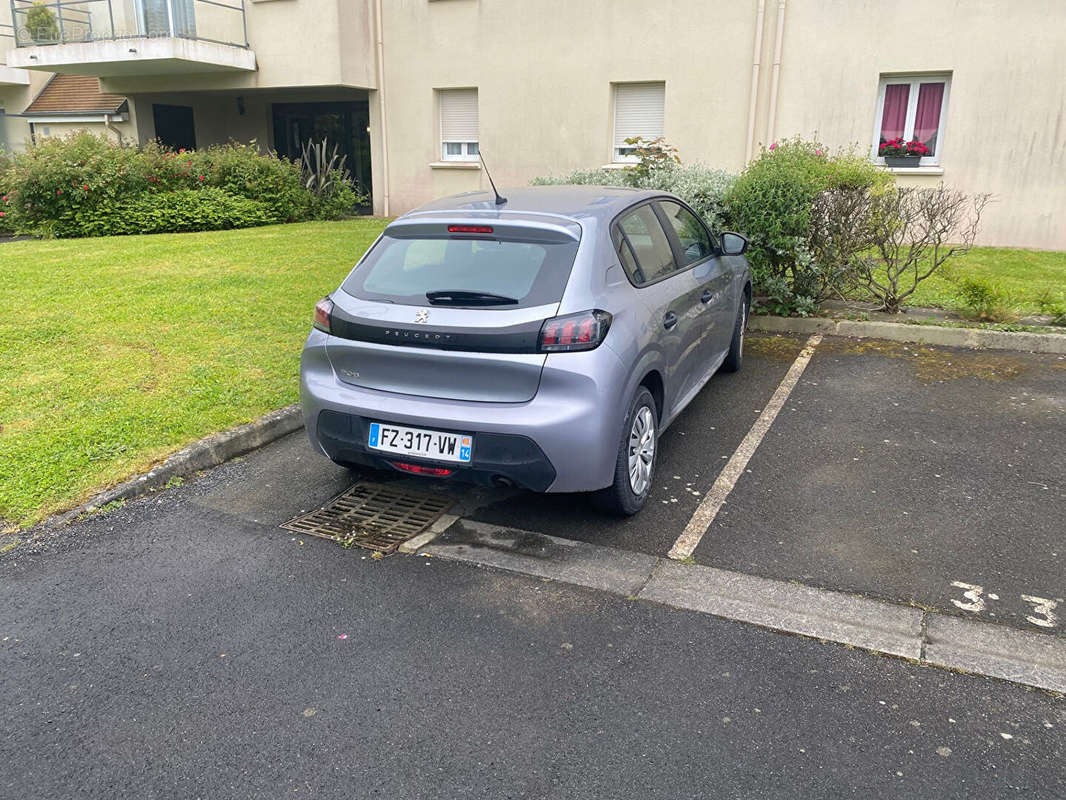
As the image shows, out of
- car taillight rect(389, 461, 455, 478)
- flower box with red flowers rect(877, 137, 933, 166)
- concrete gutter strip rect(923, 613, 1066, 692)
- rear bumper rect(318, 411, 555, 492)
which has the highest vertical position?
flower box with red flowers rect(877, 137, 933, 166)

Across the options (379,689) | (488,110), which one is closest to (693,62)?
(488,110)

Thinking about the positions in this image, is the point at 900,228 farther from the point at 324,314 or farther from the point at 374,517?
the point at 374,517

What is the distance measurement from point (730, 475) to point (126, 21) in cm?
1753

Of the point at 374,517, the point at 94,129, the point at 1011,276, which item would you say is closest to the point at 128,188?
the point at 94,129

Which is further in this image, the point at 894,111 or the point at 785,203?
the point at 894,111

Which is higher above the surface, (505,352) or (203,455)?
(505,352)

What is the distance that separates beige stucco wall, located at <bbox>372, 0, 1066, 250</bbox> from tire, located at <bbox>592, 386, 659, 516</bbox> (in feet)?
38.3

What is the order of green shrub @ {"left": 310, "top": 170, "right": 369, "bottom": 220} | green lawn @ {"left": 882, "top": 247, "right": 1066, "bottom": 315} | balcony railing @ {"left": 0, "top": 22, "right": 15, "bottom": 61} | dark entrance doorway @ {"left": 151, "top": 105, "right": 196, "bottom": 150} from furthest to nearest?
balcony railing @ {"left": 0, "top": 22, "right": 15, "bottom": 61}
dark entrance doorway @ {"left": 151, "top": 105, "right": 196, "bottom": 150}
green shrub @ {"left": 310, "top": 170, "right": 369, "bottom": 220}
green lawn @ {"left": 882, "top": 247, "right": 1066, "bottom": 315}

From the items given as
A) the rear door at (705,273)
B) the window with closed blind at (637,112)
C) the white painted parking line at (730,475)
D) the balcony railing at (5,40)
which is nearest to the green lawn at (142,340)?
the rear door at (705,273)

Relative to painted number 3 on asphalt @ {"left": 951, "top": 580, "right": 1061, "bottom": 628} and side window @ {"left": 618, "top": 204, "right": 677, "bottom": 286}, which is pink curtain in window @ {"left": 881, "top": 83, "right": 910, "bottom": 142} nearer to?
side window @ {"left": 618, "top": 204, "right": 677, "bottom": 286}

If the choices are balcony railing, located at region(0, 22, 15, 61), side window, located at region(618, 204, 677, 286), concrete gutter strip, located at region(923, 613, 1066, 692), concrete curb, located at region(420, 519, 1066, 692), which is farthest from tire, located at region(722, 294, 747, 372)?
balcony railing, located at region(0, 22, 15, 61)

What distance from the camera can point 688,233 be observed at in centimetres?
594

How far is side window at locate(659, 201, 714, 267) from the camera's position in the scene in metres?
5.67

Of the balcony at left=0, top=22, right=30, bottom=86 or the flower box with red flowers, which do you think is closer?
the flower box with red flowers
